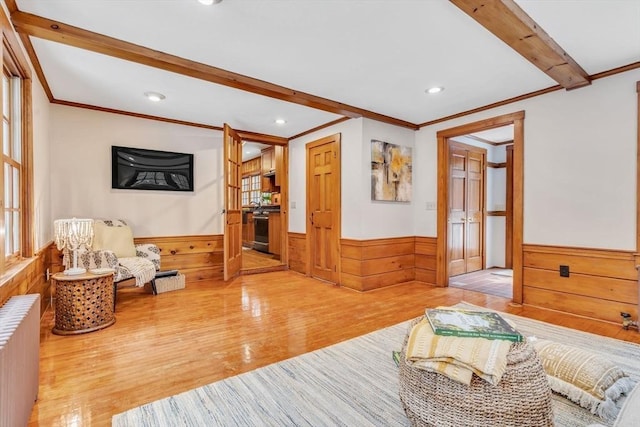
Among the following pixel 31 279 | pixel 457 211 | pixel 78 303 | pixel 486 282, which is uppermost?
pixel 457 211

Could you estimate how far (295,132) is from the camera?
484 cm

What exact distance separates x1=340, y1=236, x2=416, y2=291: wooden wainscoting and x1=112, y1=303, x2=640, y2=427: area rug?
5.56 feet

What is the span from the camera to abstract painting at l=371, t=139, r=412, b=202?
399 centimetres

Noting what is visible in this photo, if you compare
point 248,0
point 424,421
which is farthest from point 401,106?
point 424,421

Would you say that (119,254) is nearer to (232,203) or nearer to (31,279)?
(31,279)

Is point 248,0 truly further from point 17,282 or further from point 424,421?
point 424,421

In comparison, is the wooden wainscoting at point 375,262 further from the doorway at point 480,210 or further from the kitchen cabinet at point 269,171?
the kitchen cabinet at point 269,171

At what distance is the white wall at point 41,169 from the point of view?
8.71 ft

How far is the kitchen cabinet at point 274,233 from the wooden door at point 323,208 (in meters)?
1.52

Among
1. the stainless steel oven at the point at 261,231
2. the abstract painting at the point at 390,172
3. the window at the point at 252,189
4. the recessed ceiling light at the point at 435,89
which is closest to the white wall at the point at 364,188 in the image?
the abstract painting at the point at 390,172

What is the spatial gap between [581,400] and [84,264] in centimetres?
384

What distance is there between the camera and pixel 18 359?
1.24 metres

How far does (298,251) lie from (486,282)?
9.00ft

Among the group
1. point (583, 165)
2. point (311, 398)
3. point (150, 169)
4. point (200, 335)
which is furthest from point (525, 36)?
point (150, 169)
